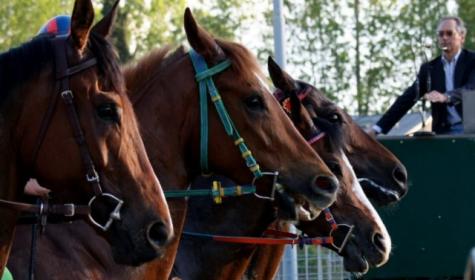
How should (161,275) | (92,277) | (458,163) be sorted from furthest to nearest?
(458,163) → (161,275) → (92,277)

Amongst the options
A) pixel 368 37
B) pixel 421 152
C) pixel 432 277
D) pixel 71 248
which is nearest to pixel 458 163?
pixel 421 152

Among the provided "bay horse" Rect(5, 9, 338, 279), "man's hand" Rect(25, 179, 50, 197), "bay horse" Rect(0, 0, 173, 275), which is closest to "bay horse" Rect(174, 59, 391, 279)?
"bay horse" Rect(5, 9, 338, 279)

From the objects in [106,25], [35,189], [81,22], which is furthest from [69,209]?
[106,25]

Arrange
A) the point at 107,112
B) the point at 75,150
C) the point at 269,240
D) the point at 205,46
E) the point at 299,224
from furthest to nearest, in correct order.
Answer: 1. the point at 299,224
2. the point at 269,240
3. the point at 205,46
4. the point at 107,112
5. the point at 75,150

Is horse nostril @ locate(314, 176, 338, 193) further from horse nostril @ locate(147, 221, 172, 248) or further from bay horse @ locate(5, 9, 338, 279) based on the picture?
horse nostril @ locate(147, 221, 172, 248)

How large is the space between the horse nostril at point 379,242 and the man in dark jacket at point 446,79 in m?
2.84

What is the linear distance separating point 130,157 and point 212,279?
2628mm

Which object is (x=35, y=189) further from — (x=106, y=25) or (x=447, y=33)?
(x=447, y=33)

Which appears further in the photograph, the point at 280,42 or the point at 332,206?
the point at 280,42

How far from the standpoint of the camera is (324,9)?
32.7m

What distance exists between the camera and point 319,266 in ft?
46.0

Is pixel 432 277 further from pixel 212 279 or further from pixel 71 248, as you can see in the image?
pixel 71 248

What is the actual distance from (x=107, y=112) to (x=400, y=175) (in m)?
4.59

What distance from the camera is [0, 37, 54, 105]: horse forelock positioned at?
19.4ft
